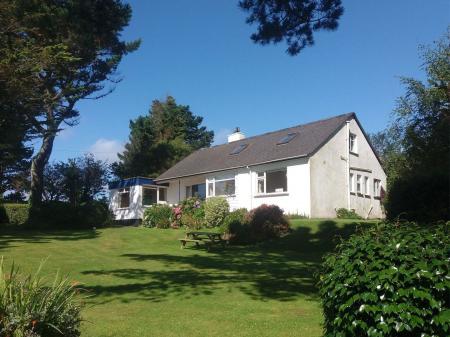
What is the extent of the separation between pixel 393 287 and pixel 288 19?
9.56 metres

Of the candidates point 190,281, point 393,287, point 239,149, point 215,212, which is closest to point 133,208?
point 239,149

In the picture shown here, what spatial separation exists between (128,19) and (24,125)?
30.8 feet

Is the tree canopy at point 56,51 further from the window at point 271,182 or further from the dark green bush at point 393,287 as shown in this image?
the dark green bush at point 393,287

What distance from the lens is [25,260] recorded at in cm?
1491

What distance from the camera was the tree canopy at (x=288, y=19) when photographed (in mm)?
12141

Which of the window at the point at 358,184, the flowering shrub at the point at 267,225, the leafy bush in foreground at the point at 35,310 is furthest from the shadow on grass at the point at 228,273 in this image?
the window at the point at 358,184

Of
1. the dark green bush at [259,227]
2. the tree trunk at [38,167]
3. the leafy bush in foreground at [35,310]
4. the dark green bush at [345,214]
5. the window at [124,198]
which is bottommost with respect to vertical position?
the leafy bush in foreground at [35,310]

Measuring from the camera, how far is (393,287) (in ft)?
13.7

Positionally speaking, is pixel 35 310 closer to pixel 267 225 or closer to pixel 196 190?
pixel 267 225

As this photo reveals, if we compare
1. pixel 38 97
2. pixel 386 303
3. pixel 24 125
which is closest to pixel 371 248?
pixel 386 303

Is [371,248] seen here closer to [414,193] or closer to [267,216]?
[414,193]

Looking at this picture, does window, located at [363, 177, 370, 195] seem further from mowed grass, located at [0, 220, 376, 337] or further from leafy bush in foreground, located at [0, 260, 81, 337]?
leafy bush in foreground, located at [0, 260, 81, 337]

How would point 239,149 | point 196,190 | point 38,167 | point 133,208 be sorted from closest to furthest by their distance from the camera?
point 38,167 → point 239,149 → point 196,190 → point 133,208

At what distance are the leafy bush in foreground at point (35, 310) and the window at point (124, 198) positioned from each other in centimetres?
3550
